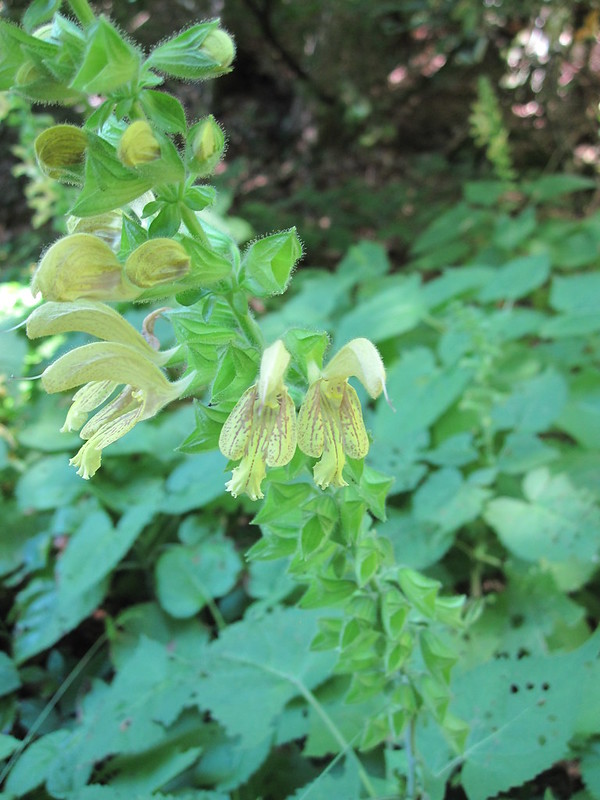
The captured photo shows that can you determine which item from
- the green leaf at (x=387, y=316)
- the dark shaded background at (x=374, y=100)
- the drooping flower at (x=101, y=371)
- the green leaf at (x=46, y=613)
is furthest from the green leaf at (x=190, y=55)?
the dark shaded background at (x=374, y=100)

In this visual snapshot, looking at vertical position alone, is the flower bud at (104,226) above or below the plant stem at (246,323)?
above

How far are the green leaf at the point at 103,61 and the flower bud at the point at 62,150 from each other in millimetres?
57

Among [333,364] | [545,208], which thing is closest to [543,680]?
[333,364]

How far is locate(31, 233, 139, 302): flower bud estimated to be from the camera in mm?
829

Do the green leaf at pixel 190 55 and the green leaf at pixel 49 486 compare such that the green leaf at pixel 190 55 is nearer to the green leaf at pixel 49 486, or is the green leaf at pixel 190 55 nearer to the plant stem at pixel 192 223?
the plant stem at pixel 192 223

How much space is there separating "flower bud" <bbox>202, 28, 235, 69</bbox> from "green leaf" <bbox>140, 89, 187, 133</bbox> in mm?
76

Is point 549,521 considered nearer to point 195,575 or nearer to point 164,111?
point 195,575

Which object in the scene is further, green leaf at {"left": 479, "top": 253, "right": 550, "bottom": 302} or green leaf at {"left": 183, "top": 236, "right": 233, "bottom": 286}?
green leaf at {"left": 479, "top": 253, "right": 550, "bottom": 302}

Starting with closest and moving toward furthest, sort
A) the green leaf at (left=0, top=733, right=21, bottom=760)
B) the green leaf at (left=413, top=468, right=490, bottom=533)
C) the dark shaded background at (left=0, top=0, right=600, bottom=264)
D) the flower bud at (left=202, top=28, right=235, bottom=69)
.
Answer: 1. the flower bud at (left=202, top=28, right=235, bottom=69)
2. the green leaf at (left=0, top=733, right=21, bottom=760)
3. the green leaf at (left=413, top=468, right=490, bottom=533)
4. the dark shaded background at (left=0, top=0, right=600, bottom=264)

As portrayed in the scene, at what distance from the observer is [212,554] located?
80.9 inches

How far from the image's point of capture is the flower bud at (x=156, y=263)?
804 millimetres

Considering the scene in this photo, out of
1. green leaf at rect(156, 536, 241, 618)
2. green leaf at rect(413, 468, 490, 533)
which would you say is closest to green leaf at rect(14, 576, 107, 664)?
green leaf at rect(156, 536, 241, 618)

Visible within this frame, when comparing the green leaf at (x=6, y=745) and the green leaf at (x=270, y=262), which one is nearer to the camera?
the green leaf at (x=270, y=262)

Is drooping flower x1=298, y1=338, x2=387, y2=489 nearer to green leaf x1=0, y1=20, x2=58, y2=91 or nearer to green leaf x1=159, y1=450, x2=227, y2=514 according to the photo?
green leaf x1=0, y1=20, x2=58, y2=91
